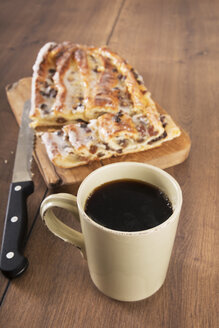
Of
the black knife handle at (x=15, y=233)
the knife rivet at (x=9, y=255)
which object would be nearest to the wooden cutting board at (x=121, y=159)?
the black knife handle at (x=15, y=233)

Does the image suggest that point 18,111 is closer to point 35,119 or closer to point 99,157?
point 35,119

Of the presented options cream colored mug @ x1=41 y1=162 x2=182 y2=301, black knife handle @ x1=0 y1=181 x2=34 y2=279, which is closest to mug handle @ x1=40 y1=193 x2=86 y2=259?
cream colored mug @ x1=41 y1=162 x2=182 y2=301

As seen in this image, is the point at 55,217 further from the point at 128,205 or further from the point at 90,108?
the point at 90,108

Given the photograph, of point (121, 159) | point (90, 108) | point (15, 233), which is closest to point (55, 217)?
point (15, 233)

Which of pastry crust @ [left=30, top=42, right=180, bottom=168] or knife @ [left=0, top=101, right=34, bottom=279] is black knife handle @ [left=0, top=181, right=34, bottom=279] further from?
pastry crust @ [left=30, top=42, right=180, bottom=168]

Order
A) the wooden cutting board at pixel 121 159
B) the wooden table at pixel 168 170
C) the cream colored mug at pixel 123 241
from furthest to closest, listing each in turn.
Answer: the wooden cutting board at pixel 121 159 → the wooden table at pixel 168 170 → the cream colored mug at pixel 123 241

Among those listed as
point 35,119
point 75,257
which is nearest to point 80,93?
point 35,119

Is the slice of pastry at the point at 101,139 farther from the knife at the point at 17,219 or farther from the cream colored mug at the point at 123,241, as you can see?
the cream colored mug at the point at 123,241

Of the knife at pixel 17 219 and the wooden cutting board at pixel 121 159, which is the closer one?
the knife at pixel 17 219
